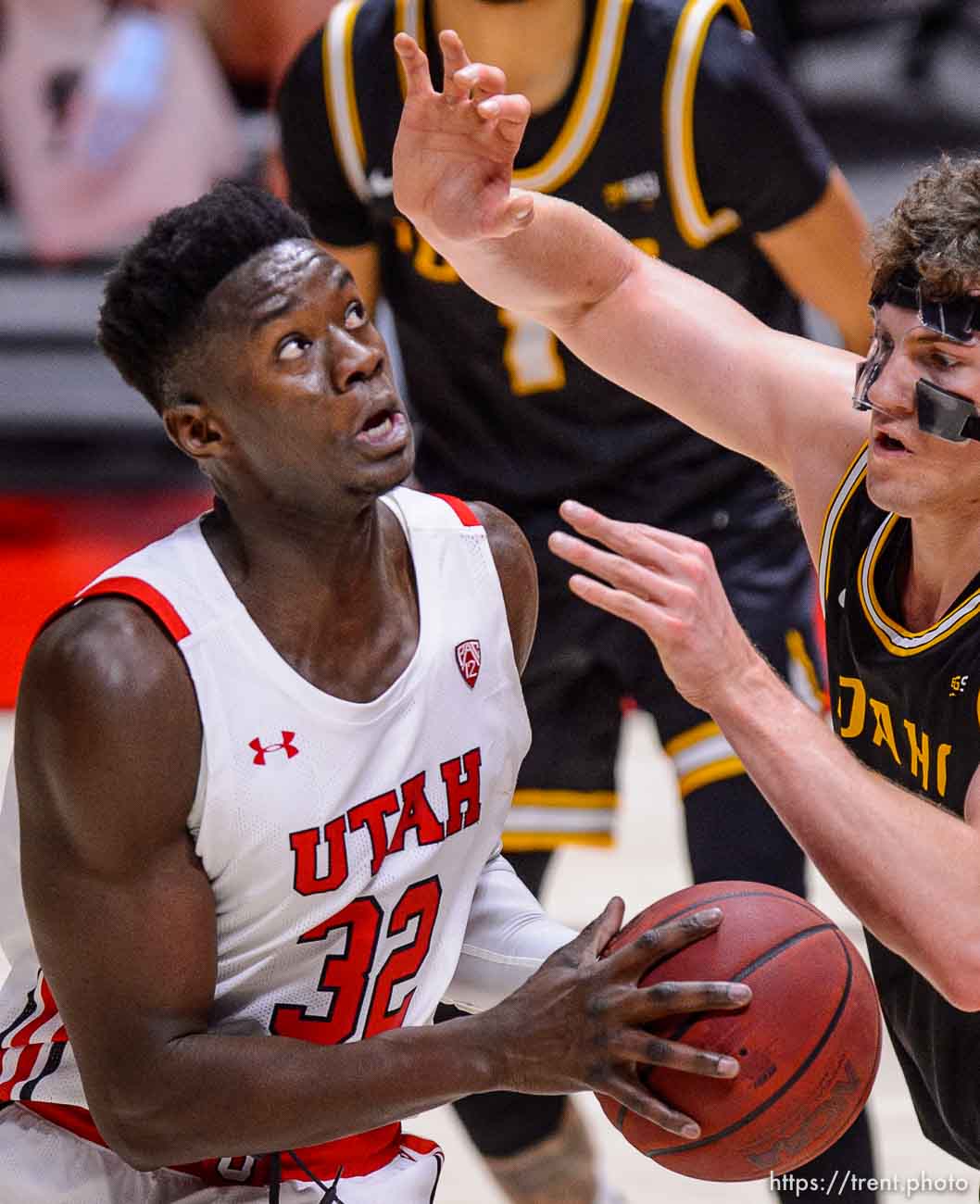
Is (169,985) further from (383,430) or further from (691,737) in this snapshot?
(691,737)

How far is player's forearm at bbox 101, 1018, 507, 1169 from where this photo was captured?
2.48 metres

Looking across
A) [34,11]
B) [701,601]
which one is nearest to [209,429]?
[701,601]

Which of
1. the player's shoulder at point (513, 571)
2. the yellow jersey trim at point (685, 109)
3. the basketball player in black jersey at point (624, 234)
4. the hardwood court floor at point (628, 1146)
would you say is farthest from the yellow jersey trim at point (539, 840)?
the yellow jersey trim at point (685, 109)

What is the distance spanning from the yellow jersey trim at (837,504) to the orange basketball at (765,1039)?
604 millimetres

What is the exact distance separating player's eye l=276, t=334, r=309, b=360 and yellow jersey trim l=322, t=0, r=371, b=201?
1.65 m

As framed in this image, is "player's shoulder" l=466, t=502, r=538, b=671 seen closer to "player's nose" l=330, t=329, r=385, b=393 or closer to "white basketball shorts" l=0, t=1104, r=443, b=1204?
"player's nose" l=330, t=329, r=385, b=393

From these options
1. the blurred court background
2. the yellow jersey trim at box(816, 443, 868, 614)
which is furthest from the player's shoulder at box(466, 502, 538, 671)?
the blurred court background

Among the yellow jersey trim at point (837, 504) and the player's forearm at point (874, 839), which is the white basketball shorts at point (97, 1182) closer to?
the player's forearm at point (874, 839)

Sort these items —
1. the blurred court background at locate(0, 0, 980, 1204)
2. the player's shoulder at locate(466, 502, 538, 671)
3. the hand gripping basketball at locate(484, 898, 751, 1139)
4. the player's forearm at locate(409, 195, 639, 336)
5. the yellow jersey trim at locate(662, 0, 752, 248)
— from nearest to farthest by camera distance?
the hand gripping basketball at locate(484, 898, 751, 1139) → the player's shoulder at locate(466, 502, 538, 671) → the player's forearm at locate(409, 195, 639, 336) → the yellow jersey trim at locate(662, 0, 752, 248) → the blurred court background at locate(0, 0, 980, 1204)

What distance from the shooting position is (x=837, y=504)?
10.1 ft

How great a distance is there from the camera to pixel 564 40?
4055mm

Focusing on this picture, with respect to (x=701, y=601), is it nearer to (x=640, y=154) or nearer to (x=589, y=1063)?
(x=589, y=1063)

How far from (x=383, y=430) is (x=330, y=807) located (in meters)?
0.50

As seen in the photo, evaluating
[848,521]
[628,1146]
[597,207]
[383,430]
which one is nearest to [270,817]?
[383,430]
